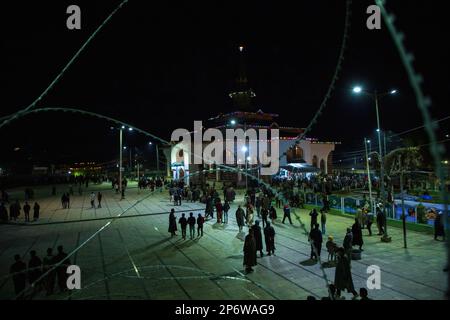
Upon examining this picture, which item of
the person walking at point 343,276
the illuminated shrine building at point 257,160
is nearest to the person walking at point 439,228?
the person walking at point 343,276

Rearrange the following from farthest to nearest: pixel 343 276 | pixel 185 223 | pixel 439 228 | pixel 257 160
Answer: pixel 257 160 → pixel 185 223 → pixel 439 228 → pixel 343 276

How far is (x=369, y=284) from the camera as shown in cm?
924

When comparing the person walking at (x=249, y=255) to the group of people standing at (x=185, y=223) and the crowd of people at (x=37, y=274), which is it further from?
the crowd of people at (x=37, y=274)

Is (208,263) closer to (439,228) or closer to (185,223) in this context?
(185,223)

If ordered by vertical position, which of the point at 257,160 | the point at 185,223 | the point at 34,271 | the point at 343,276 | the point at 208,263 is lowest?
the point at 208,263

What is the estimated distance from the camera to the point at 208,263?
37.6 feet

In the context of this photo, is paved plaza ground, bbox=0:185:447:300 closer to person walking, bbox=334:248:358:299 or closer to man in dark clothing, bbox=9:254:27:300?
man in dark clothing, bbox=9:254:27:300

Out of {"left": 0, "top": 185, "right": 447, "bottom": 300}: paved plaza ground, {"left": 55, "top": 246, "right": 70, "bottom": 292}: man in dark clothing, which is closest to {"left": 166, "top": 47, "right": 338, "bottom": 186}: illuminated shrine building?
{"left": 0, "top": 185, "right": 447, "bottom": 300}: paved plaza ground

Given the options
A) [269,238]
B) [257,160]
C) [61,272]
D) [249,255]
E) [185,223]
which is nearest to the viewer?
[61,272]

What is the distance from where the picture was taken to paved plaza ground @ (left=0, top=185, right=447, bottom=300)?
8852 millimetres

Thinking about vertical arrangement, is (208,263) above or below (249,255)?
below

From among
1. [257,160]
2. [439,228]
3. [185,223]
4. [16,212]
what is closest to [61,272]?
[185,223]

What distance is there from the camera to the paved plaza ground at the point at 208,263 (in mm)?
8852
